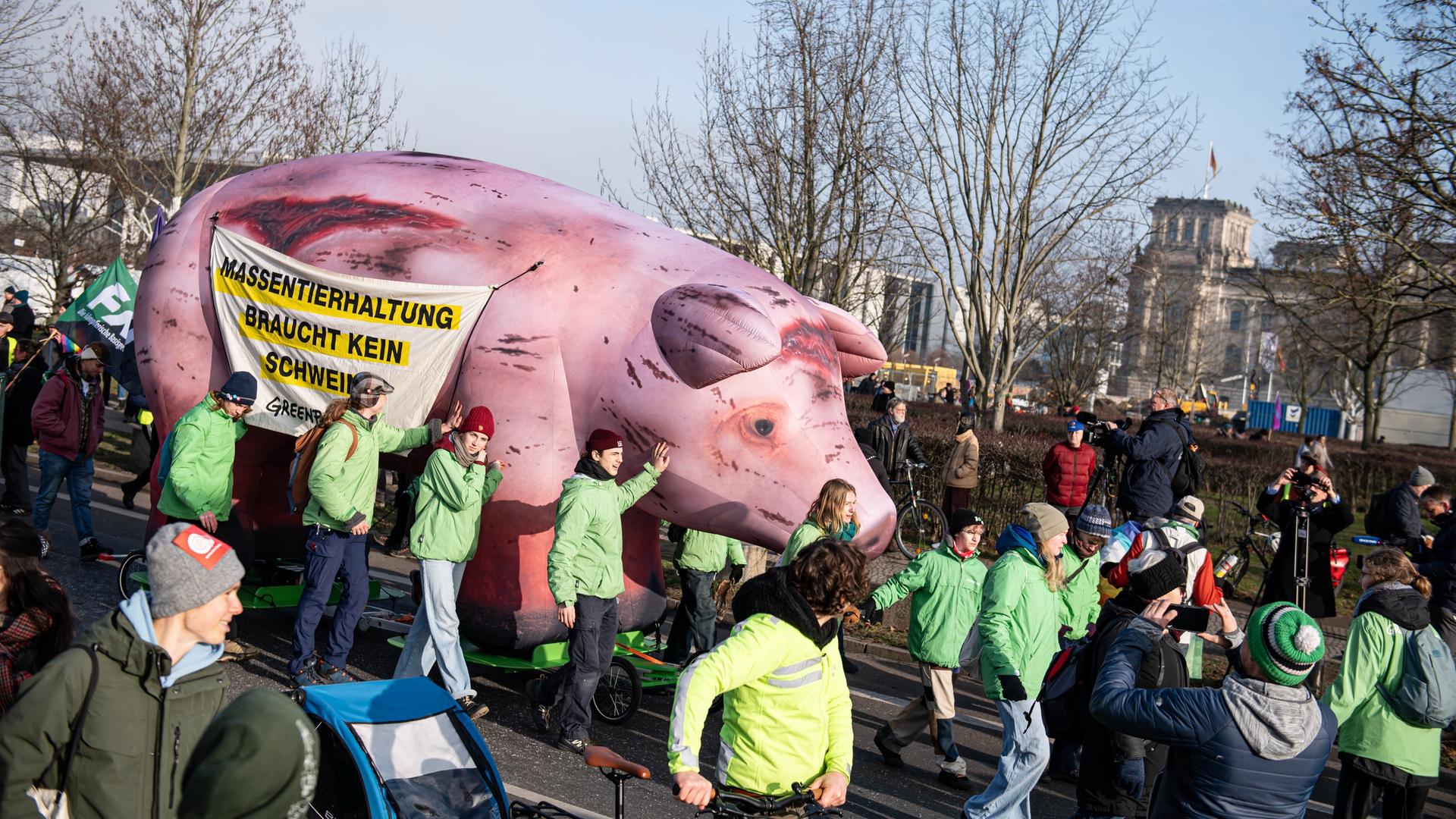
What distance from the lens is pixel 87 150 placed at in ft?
77.0

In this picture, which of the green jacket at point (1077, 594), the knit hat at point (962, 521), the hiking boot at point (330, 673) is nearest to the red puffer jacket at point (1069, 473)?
the green jacket at point (1077, 594)

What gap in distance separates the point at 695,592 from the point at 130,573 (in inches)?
145

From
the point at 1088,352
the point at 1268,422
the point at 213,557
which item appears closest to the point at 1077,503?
the point at 213,557

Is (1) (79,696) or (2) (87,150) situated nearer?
(1) (79,696)

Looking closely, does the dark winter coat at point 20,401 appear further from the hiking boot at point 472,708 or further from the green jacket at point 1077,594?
the green jacket at point 1077,594

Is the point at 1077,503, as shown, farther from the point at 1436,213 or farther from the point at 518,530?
the point at 518,530

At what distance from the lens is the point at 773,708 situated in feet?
12.2

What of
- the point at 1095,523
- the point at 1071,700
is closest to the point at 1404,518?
the point at 1095,523

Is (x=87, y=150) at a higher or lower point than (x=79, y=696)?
higher

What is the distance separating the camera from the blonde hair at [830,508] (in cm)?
630

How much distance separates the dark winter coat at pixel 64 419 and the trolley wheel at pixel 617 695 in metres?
5.11

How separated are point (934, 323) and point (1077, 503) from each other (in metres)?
82.1

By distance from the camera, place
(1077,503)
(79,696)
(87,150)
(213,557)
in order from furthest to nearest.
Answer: (87,150), (1077,503), (213,557), (79,696)

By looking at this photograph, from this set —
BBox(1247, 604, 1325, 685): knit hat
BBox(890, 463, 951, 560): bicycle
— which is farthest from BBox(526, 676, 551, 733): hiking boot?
BBox(890, 463, 951, 560): bicycle
